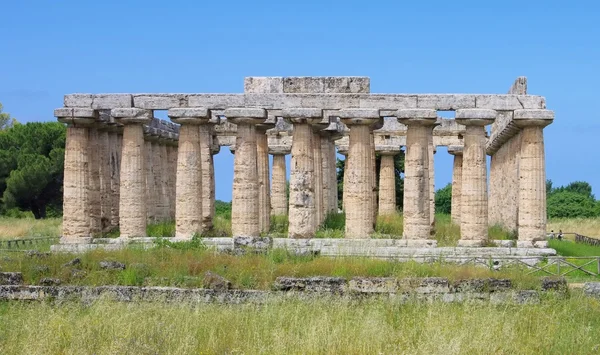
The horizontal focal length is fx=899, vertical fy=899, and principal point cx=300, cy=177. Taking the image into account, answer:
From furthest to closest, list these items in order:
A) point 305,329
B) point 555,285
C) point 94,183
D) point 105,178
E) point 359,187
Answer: point 105,178 → point 94,183 → point 359,187 → point 555,285 → point 305,329

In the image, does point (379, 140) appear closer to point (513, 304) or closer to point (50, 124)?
point (513, 304)

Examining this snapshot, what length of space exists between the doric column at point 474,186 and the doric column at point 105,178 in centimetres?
1420

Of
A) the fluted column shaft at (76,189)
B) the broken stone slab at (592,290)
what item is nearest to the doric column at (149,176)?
the fluted column shaft at (76,189)

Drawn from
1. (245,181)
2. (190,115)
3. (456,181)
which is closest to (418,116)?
(245,181)

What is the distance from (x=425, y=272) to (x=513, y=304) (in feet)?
10.5

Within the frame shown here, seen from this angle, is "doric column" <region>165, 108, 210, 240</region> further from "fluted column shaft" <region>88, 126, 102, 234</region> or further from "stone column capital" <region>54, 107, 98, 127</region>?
"fluted column shaft" <region>88, 126, 102, 234</region>

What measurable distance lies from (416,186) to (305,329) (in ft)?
52.3

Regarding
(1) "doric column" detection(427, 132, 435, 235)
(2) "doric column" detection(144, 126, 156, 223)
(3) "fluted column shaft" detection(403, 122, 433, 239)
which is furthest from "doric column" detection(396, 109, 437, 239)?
(2) "doric column" detection(144, 126, 156, 223)

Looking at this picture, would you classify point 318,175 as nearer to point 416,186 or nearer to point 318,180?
point 318,180

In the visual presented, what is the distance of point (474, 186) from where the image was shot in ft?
105

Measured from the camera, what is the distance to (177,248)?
95.5 ft

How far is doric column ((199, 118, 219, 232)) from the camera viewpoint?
122ft

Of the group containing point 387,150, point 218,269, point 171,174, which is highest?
point 387,150

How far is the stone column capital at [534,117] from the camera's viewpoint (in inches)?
1236
